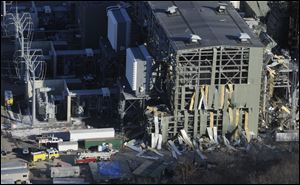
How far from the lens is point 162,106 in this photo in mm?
50156

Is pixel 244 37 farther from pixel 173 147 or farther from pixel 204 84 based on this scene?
pixel 173 147

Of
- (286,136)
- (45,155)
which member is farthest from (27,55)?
(286,136)

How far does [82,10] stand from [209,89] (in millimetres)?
12918

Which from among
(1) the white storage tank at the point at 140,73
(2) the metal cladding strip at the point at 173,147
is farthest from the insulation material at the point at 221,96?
(1) the white storage tank at the point at 140,73

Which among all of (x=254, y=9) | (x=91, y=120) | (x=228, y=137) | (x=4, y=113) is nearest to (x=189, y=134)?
(x=228, y=137)

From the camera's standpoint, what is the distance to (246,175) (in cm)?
4262

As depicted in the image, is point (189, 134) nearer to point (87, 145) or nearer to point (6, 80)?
point (87, 145)

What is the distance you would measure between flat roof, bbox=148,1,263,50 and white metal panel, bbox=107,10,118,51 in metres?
2.15

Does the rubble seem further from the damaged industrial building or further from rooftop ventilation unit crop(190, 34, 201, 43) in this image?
rooftop ventilation unit crop(190, 34, 201, 43)

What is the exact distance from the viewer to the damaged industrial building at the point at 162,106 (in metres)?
46.5

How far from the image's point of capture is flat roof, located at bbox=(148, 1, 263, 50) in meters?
48.8

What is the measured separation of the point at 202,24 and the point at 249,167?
9489mm

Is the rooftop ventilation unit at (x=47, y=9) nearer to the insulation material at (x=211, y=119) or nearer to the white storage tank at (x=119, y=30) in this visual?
the white storage tank at (x=119, y=30)

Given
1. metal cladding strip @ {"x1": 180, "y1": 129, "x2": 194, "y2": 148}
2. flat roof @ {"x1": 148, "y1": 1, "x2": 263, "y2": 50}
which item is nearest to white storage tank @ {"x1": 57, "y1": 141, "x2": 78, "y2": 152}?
metal cladding strip @ {"x1": 180, "y1": 129, "x2": 194, "y2": 148}
